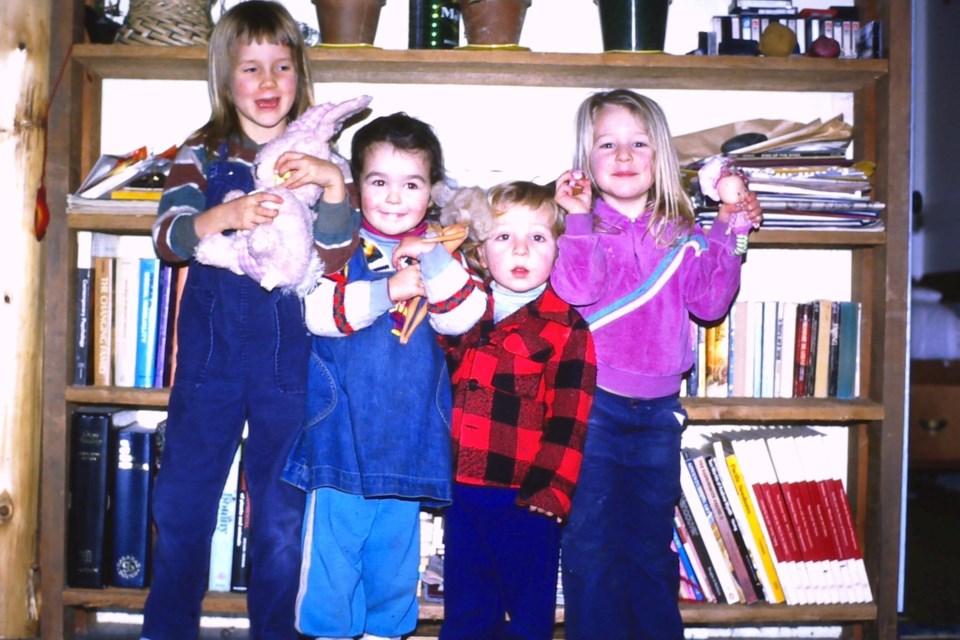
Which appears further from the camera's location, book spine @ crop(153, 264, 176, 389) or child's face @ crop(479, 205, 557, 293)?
book spine @ crop(153, 264, 176, 389)

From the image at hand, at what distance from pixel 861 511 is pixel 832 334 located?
1.53 ft

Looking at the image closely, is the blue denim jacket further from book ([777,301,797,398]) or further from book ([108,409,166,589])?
book ([777,301,797,398])

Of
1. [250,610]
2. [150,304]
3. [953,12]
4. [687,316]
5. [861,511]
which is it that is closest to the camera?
[250,610]

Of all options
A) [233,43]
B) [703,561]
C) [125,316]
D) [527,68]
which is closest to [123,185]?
[125,316]

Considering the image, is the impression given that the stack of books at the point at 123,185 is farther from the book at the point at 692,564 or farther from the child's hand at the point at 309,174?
the book at the point at 692,564

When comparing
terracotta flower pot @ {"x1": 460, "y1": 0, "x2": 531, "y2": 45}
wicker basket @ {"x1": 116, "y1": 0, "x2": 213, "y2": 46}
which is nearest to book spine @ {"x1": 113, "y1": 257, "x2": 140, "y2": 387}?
wicker basket @ {"x1": 116, "y1": 0, "x2": 213, "y2": 46}

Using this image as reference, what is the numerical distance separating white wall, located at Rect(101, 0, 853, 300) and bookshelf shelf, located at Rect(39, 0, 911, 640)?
0.20 m

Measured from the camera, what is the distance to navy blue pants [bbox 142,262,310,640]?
5.34ft

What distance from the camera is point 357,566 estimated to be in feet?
5.30

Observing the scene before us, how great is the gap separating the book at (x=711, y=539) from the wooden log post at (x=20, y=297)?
4.88ft

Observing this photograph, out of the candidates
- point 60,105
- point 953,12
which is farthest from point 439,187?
point 953,12

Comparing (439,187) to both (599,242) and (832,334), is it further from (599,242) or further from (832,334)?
(832,334)

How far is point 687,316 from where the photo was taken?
1.77 meters

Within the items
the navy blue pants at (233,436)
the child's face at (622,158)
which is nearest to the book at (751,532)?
the child's face at (622,158)
